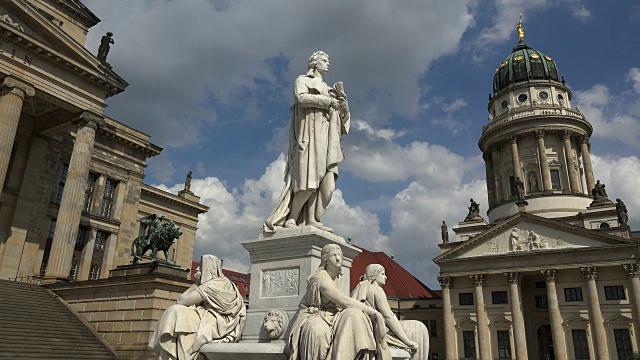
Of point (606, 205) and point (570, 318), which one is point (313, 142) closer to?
point (570, 318)

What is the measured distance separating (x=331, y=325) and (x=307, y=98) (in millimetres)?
3473

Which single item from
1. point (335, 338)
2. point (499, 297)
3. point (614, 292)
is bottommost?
point (335, 338)

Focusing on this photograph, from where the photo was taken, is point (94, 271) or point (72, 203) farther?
point (94, 271)

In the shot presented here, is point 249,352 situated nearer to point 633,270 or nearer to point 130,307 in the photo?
point 130,307

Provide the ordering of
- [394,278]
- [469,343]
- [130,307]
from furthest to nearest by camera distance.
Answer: [394,278] < [469,343] < [130,307]

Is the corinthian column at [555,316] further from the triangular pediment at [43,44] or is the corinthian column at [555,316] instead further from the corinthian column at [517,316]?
the triangular pediment at [43,44]

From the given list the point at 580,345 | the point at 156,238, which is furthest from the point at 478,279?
the point at 156,238

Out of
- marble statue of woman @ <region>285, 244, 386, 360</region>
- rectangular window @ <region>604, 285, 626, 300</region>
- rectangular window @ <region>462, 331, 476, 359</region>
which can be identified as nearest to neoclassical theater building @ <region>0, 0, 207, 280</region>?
marble statue of woman @ <region>285, 244, 386, 360</region>

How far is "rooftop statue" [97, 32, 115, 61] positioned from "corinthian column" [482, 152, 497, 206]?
51494mm

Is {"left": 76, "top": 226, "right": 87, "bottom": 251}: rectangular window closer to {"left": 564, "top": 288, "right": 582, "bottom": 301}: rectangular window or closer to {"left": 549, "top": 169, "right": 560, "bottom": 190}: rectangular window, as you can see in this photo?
{"left": 564, "top": 288, "right": 582, "bottom": 301}: rectangular window

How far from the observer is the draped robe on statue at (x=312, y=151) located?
638 centimetres

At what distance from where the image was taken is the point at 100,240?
32.8 m

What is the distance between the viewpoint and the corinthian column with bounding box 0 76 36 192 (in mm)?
23156

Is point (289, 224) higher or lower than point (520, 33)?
lower
